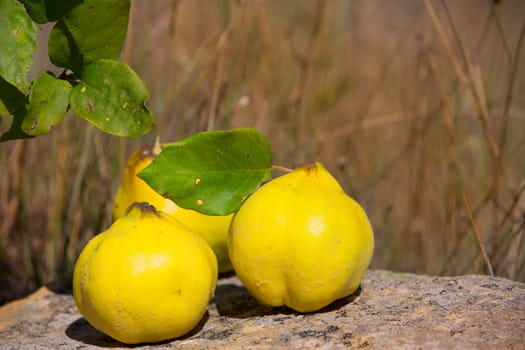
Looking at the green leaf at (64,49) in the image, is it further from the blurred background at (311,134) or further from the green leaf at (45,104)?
the blurred background at (311,134)

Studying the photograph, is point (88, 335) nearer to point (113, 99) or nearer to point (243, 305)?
point (243, 305)

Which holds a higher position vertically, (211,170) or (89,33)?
(89,33)

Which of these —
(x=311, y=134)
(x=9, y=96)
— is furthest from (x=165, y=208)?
(x=311, y=134)

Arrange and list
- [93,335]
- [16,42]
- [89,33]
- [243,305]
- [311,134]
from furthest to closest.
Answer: [311,134] < [243,305] < [93,335] < [89,33] < [16,42]

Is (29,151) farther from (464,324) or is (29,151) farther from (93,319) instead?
(464,324)

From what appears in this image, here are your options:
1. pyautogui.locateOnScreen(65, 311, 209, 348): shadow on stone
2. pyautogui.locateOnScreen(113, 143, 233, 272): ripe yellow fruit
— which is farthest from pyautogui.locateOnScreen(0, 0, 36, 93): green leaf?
pyautogui.locateOnScreen(65, 311, 209, 348): shadow on stone

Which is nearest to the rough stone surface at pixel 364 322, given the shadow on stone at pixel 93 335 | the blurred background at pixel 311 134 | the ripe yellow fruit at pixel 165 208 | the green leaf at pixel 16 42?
the shadow on stone at pixel 93 335

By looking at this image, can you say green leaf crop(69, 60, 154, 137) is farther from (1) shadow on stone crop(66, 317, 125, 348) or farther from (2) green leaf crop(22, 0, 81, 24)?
(1) shadow on stone crop(66, 317, 125, 348)
